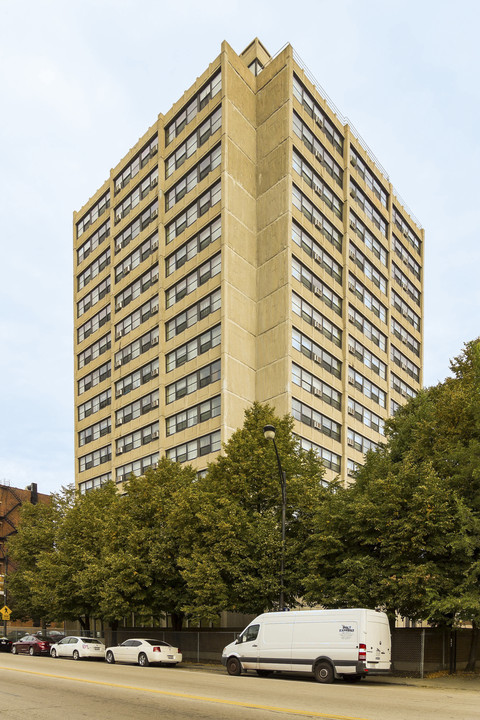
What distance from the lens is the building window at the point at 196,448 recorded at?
4969 cm

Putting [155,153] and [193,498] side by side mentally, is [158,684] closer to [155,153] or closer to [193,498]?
[193,498]

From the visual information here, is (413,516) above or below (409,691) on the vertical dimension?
above

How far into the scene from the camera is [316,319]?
54531 millimetres

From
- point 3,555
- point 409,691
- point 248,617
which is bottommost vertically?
point 3,555

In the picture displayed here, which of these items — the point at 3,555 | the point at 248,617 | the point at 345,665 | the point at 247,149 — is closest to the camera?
the point at 345,665

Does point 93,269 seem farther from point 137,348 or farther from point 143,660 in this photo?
point 143,660

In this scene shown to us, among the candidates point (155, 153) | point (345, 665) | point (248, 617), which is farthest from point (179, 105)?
point (345, 665)

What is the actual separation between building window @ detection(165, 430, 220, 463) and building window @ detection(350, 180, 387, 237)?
87.3 ft

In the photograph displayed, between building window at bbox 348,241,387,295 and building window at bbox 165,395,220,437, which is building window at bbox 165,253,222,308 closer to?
building window at bbox 165,395,220,437

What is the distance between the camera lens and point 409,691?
18.9 meters

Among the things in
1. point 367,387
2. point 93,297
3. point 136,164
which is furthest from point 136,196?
point 367,387

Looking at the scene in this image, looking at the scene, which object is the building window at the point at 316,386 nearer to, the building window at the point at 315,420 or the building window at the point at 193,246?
the building window at the point at 315,420

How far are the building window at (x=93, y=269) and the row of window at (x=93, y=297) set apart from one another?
4.99ft

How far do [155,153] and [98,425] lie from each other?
86.6ft
